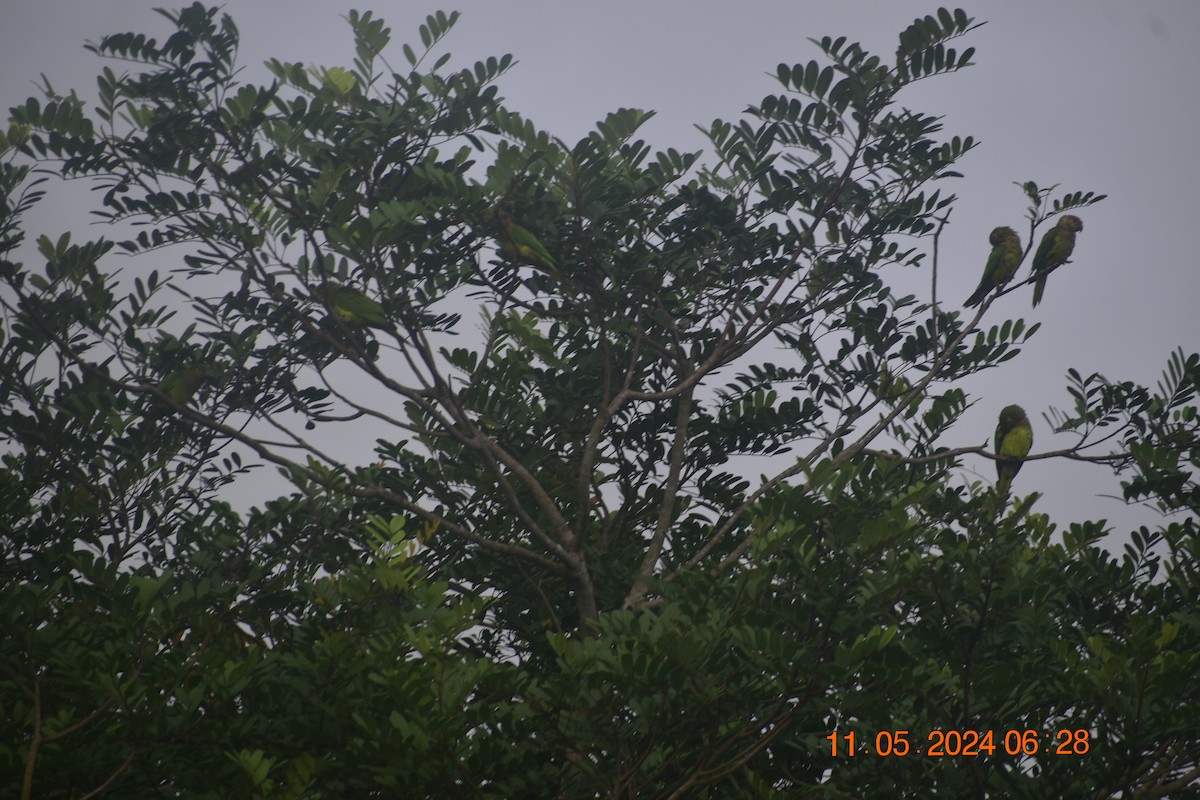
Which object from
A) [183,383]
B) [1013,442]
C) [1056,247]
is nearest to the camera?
[183,383]

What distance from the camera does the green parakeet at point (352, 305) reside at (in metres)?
5.12

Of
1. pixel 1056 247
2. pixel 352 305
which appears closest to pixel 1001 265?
pixel 1056 247

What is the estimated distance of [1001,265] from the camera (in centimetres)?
604

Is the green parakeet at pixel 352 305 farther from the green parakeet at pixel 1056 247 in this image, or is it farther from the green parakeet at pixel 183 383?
the green parakeet at pixel 1056 247

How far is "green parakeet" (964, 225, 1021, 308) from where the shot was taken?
6.00 meters

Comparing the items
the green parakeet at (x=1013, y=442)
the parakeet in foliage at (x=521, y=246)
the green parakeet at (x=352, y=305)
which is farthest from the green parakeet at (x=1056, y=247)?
the green parakeet at (x=352, y=305)

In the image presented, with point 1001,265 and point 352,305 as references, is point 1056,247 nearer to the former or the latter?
point 1001,265

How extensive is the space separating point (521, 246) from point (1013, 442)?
9.12 ft

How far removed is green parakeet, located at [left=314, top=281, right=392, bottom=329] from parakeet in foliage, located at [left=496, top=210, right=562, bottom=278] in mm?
694

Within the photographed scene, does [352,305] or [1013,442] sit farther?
[1013,442]

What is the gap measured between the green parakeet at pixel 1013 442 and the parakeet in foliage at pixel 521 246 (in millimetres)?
2548

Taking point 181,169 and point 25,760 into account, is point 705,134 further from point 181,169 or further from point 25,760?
point 25,760
